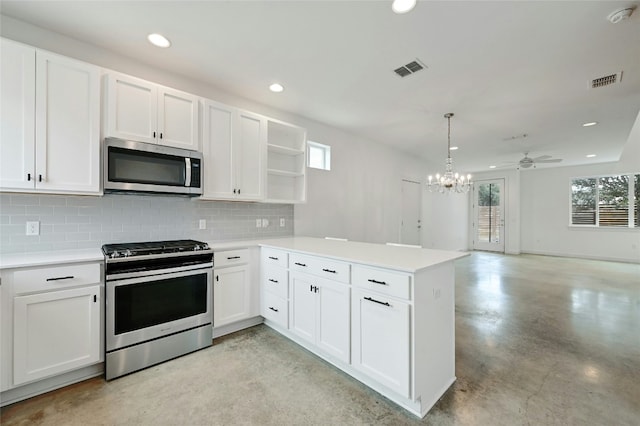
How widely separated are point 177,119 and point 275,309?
215 cm

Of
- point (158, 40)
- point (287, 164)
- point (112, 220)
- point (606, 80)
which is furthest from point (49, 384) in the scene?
point (606, 80)

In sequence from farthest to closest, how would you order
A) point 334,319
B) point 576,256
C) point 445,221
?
point 445,221 → point 576,256 → point 334,319

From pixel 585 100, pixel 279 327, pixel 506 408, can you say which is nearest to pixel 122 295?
pixel 279 327

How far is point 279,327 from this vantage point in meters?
2.96

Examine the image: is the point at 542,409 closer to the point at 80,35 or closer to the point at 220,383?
the point at 220,383

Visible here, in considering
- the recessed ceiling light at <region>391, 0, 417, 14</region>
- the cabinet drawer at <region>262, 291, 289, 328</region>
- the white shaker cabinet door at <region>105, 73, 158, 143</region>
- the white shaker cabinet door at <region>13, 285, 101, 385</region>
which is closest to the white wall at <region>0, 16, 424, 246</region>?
the white shaker cabinet door at <region>105, 73, 158, 143</region>

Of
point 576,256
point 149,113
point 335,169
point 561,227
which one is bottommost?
point 576,256

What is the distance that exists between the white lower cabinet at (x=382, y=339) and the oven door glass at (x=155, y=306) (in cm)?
149

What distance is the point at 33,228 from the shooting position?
86.7 inches

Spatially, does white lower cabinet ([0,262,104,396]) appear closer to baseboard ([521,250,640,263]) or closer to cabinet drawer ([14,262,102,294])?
cabinet drawer ([14,262,102,294])

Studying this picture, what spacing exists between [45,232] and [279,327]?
88.9 inches

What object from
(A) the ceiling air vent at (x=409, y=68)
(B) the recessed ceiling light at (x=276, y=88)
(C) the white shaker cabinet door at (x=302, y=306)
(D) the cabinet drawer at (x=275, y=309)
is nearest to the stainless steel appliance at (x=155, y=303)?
(D) the cabinet drawer at (x=275, y=309)

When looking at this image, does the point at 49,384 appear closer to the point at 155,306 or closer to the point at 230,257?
the point at 155,306

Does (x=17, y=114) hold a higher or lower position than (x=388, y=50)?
lower
